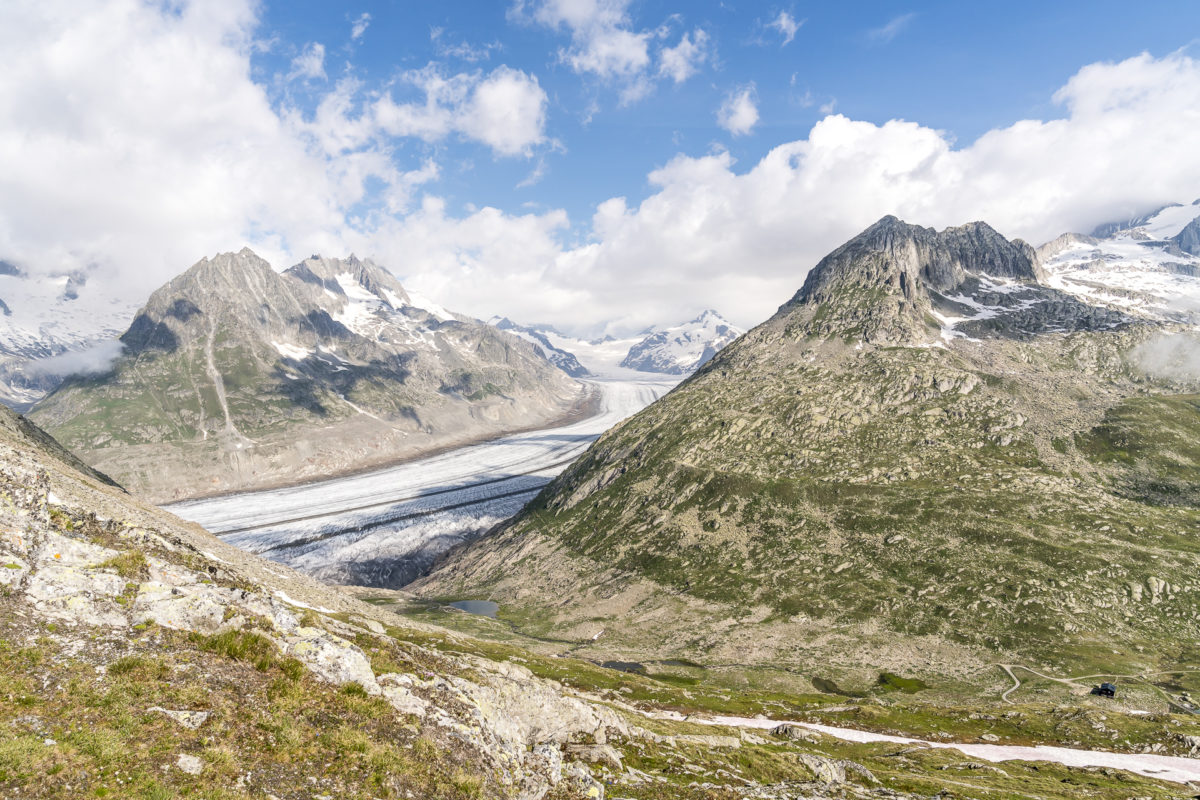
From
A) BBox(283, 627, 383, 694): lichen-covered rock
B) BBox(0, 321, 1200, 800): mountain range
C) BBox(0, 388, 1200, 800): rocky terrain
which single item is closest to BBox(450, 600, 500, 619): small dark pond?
BBox(0, 321, 1200, 800): mountain range

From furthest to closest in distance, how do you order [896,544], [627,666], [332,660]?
[896,544], [627,666], [332,660]

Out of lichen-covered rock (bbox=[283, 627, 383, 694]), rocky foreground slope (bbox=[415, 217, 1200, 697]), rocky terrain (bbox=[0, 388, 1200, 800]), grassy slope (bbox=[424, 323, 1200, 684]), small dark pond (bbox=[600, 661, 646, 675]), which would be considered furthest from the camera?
grassy slope (bbox=[424, 323, 1200, 684])

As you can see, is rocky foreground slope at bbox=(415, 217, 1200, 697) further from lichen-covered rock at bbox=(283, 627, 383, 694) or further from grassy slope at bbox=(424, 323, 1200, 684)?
lichen-covered rock at bbox=(283, 627, 383, 694)

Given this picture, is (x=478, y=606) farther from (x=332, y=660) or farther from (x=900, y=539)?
(x=332, y=660)

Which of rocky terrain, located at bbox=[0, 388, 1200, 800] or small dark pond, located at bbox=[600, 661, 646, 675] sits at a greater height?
rocky terrain, located at bbox=[0, 388, 1200, 800]

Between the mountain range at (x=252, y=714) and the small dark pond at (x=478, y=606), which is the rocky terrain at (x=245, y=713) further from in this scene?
the small dark pond at (x=478, y=606)

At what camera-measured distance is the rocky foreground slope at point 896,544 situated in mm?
106000

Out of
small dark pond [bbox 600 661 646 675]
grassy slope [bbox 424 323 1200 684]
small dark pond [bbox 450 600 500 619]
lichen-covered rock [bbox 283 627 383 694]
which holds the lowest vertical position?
small dark pond [bbox 450 600 500 619]

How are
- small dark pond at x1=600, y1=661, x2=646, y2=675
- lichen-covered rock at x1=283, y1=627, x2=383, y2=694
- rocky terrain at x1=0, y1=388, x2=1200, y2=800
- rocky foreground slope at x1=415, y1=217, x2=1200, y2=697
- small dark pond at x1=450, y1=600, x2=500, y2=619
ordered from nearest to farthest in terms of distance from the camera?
rocky terrain at x1=0, y1=388, x2=1200, y2=800 → lichen-covered rock at x1=283, y1=627, x2=383, y2=694 → rocky foreground slope at x1=415, y1=217, x2=1200, y2=697 → small dark pond at x1=600, y1=661, x2=646, y2=675 → small dark pond at x1=450, y1=600, x2=500, y2=619

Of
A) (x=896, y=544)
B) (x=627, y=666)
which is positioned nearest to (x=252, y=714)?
(x=627, y=666)

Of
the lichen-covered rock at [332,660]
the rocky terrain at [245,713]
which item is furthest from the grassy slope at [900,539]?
the lichen-covered rock at [332,660]

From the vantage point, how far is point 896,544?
439ft

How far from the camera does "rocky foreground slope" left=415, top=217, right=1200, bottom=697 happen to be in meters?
106

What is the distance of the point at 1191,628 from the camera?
101625 millimetres
